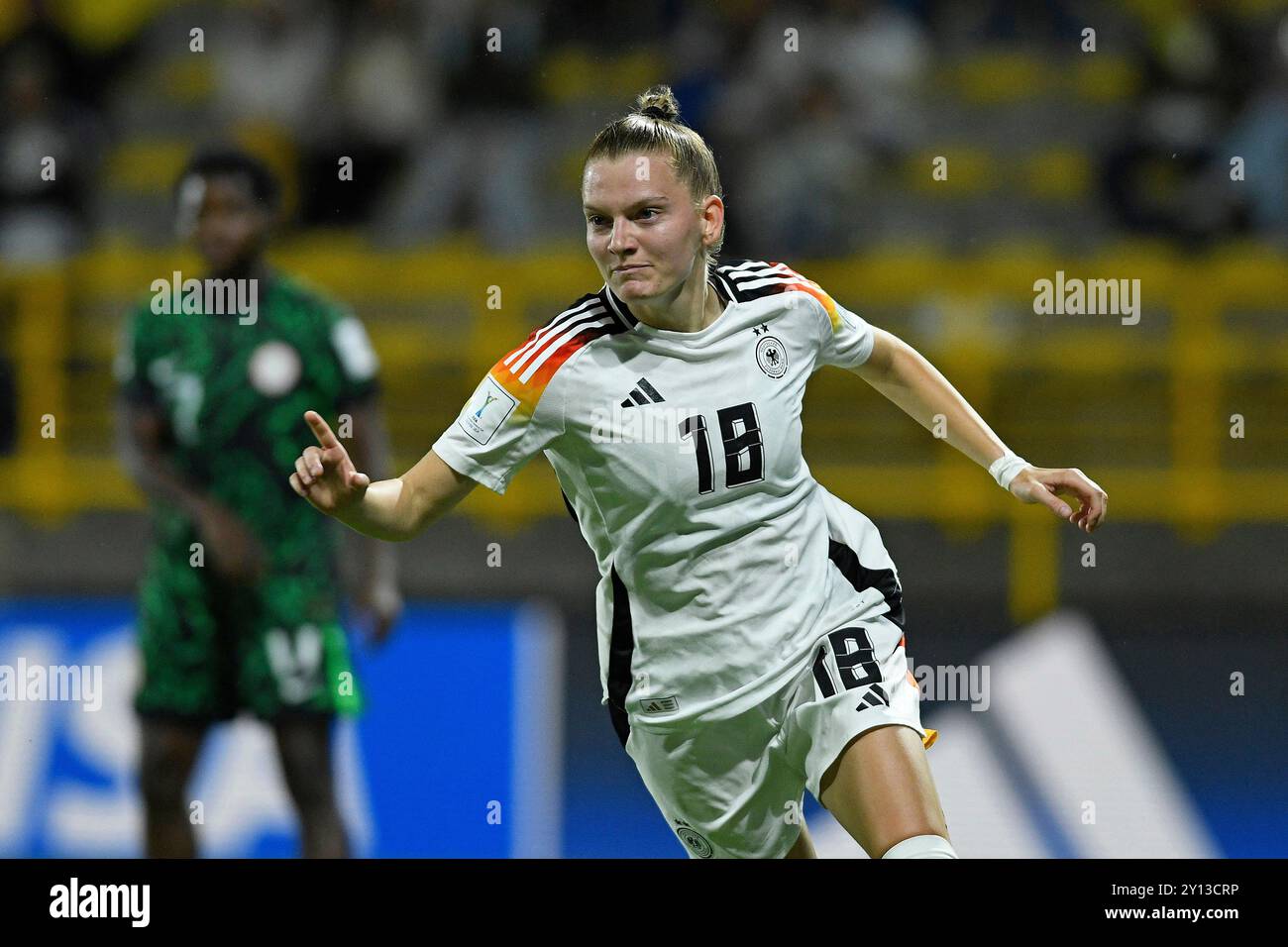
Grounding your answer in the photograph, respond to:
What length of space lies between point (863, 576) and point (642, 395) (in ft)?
1.73

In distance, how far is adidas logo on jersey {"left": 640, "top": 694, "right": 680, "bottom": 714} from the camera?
2875mm

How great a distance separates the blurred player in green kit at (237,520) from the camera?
4.07 meters

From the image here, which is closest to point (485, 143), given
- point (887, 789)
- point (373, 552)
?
point (373, 552)

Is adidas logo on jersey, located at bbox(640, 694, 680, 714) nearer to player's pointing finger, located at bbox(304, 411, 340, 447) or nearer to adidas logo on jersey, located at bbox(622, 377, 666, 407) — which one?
adidas logo on jersey, located at bbox(622, 377, 666, 407)

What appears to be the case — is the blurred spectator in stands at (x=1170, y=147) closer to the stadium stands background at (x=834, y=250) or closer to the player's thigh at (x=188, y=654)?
the stadium stands background at (x=834, y=250)

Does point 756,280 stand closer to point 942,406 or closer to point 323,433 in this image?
point 942,406

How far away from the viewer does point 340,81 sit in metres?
6.26

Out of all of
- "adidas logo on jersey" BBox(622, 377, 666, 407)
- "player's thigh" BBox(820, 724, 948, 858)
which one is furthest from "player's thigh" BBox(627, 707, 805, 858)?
"adidas logo on jersey" BBox(622, 377, 666, 407)

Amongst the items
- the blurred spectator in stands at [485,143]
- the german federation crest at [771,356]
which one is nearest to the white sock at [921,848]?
the german federation crest at [771,356]

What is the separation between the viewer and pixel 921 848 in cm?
265

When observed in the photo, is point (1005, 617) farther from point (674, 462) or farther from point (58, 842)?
point (58, 842)

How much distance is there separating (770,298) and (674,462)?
1.30 ft

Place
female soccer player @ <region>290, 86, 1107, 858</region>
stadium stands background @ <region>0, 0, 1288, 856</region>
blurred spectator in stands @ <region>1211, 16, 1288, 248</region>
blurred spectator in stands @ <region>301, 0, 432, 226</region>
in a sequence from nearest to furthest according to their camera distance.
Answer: female soccer player @ <region>290, 86, 1107, 858</region> < stadium stands background @ <region>0, 0, 1288, 856</region> < blurred spectator in stands @ <region>1211, 16, 1288, 248</region> < blurred spectator in stands @ <region>301, 0, 432, 226</region>
